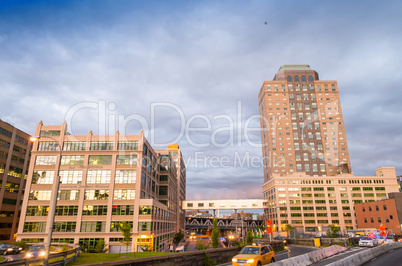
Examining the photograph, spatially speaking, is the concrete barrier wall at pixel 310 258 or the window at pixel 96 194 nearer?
the concrete barrier wall at pixel 310 258

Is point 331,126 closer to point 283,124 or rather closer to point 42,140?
point 283,124

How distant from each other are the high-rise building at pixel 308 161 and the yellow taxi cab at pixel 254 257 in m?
104

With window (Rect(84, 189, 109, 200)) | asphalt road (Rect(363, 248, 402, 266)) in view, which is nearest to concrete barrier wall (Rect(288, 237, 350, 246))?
asphalt road (Rect(363, 248, 402, 266))

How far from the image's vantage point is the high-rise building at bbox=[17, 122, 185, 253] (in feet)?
178

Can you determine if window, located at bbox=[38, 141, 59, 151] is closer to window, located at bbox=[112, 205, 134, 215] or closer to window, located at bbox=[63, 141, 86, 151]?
window, located at bbox=[63, 141, 86, 151]

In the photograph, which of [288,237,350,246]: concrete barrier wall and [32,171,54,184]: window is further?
Result: [32,171,54,184]: window

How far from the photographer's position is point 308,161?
155875 millimetres

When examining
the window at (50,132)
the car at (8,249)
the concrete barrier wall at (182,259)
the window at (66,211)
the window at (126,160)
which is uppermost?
the window at (50,132)

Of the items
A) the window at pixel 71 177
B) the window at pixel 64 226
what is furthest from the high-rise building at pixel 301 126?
the window at pixel 64 226

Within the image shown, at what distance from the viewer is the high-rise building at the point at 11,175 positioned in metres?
71.9


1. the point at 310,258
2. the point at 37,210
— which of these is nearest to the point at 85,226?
the point at 37,210

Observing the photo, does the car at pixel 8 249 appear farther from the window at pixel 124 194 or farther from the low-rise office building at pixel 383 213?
the low-rise office building at pixel 383 213

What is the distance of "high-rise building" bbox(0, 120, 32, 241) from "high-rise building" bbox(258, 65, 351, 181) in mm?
123936

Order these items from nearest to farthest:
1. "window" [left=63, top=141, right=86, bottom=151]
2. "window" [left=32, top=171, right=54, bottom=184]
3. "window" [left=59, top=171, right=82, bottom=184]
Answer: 1. "window" [left=59, top=171, right=82, bottom=184]
2. "window" [left=32, top=171, right=54, bottom=184]
3. "window" [left=63, top=141, right=86, bottom=151]
